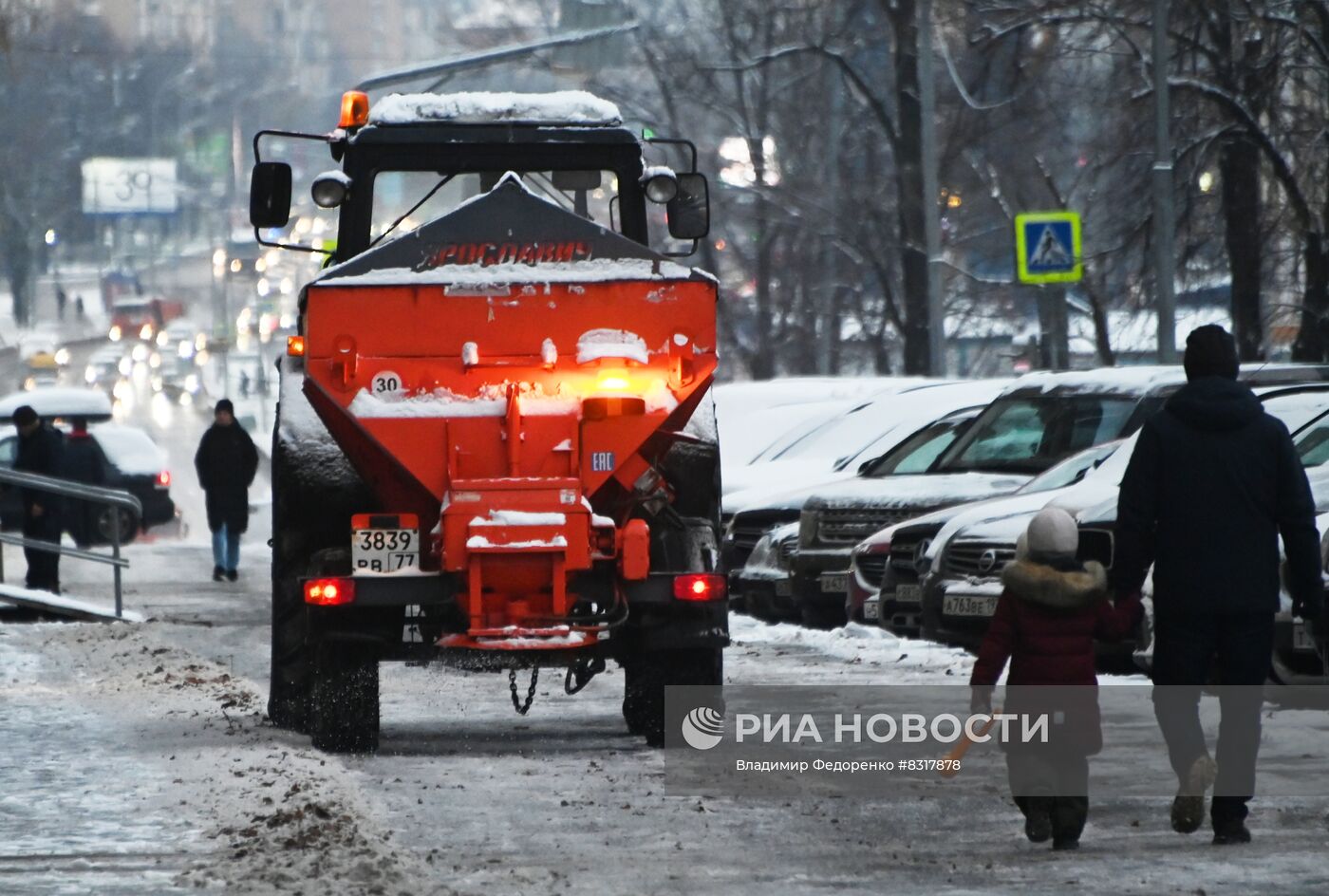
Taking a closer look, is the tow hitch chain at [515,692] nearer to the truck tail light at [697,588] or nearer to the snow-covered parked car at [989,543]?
the truck tail light at [697,588]

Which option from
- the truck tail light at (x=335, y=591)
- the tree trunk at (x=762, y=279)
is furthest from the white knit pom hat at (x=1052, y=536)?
the tree trunk at (x=762, y=279)

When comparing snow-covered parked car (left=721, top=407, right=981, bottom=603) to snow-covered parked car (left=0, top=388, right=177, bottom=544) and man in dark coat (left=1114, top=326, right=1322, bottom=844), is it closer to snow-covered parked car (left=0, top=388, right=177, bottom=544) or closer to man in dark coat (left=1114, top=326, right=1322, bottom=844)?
man in dark coat (left=1114, top=326, right=1322, bottom=844)

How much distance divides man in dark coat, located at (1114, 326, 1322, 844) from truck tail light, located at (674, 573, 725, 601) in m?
2.49

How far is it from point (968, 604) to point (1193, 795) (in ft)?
17.7

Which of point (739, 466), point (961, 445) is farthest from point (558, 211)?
point (739, 466)

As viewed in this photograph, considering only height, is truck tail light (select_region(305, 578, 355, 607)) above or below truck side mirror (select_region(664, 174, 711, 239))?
below

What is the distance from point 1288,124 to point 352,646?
17388 millimetres

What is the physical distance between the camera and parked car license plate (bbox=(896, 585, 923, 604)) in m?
14.7

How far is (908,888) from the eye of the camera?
7266mm

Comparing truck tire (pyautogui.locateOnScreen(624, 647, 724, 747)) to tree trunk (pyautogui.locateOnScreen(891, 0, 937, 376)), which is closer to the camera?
truck tire (pyautogui.locateOnScreen(624, 647, 724, 747))

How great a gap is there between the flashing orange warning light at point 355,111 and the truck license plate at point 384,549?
8.11 ft

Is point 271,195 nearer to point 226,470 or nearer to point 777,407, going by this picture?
point 226,470

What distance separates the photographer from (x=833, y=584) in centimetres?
1672

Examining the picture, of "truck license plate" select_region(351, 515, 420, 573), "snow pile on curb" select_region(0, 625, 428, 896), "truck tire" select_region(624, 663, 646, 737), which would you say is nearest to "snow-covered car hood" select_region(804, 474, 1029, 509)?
"snow pile on curb" select_region(0, 625, 428, 896)
